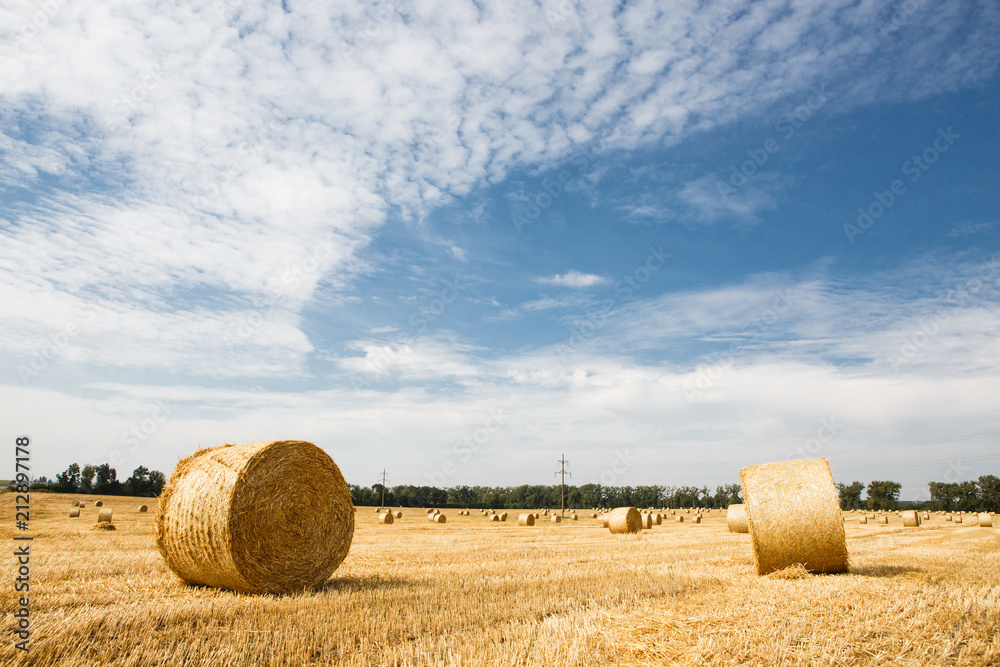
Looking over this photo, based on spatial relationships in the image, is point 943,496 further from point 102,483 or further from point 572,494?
point 102,483

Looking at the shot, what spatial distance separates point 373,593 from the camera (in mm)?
6906

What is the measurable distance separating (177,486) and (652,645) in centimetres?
628

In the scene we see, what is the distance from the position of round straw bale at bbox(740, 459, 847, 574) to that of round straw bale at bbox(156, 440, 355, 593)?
668cm

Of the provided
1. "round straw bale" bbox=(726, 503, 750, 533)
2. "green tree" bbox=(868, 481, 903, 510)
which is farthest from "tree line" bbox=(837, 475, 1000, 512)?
"round straw bale" bbox=(726, 503, 750, 533)

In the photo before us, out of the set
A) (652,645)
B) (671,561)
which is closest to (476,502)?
(671,561)

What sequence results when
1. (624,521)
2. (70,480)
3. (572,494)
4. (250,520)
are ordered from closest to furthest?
1. (250,520)
2. (624,521)
3. (70,480)
4. (572,494)

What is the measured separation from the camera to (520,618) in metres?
5.71

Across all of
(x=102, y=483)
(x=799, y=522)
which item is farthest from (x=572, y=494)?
(x=799, y=522)

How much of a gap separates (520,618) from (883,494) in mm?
102450

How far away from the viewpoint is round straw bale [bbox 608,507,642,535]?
69.9ft

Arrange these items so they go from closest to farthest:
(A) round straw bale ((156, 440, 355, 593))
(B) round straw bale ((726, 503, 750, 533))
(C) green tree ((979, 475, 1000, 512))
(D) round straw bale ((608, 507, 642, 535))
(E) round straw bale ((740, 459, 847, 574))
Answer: (A) round straw bale ((156, 440, 355, 593)), (E) round straw bale ((740, 459, 847, 574)), (B) round straw bale ((726, 503, 750, 533)), (D) round straw bale ((608, 507, 642, 535)), (C) green tree ((979, 475, 1000, 512))

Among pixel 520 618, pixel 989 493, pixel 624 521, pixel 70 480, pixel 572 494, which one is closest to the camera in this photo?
pixel 520 618

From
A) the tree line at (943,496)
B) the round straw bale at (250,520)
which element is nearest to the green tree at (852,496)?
the tree line at (943,496)

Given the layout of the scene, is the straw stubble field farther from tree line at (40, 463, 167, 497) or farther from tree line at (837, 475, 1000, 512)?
tree line at (837, 475, 1000, 512)
